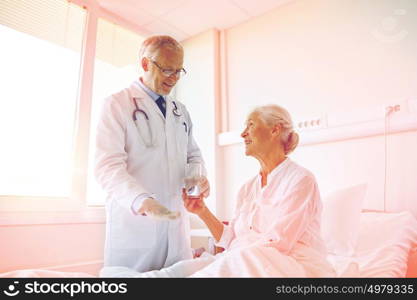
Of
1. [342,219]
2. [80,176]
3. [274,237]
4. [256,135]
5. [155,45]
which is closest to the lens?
[274,237]

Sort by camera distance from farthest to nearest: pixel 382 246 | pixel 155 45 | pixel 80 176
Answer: pixel 80 176 < pixel 382 246 < pixel 155 45

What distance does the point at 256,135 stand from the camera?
55.6 inches

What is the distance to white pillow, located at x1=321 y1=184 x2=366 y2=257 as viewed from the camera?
5.27 ft

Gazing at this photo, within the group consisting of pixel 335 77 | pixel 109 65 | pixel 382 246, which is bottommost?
pixel 382 246

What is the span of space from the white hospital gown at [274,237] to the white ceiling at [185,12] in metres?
1.83

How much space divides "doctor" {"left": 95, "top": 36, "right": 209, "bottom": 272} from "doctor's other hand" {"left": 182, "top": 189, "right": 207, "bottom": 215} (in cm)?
2

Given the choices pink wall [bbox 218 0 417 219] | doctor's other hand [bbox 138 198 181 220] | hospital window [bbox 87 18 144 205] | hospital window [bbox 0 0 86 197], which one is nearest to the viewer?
doctor's other hand [bbox 138 198 181 220]

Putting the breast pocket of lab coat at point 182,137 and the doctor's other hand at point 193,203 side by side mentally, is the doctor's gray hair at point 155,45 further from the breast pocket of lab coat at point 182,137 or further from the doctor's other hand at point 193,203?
the doctor's other hand at point 193,203

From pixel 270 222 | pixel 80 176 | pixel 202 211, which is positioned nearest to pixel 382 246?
pixel 270 222

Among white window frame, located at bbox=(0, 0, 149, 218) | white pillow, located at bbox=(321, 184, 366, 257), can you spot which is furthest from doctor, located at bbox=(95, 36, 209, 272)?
white window frame, located at bbox=(0, 0, 149, 218)

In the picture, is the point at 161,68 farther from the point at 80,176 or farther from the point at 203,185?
Answer: the point at 80,176

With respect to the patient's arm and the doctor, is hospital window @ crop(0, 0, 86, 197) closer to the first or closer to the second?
the doctor

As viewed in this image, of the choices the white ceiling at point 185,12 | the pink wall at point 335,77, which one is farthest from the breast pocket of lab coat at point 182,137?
the white ceiling at point 185,12

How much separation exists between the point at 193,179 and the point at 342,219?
37.4 inches
